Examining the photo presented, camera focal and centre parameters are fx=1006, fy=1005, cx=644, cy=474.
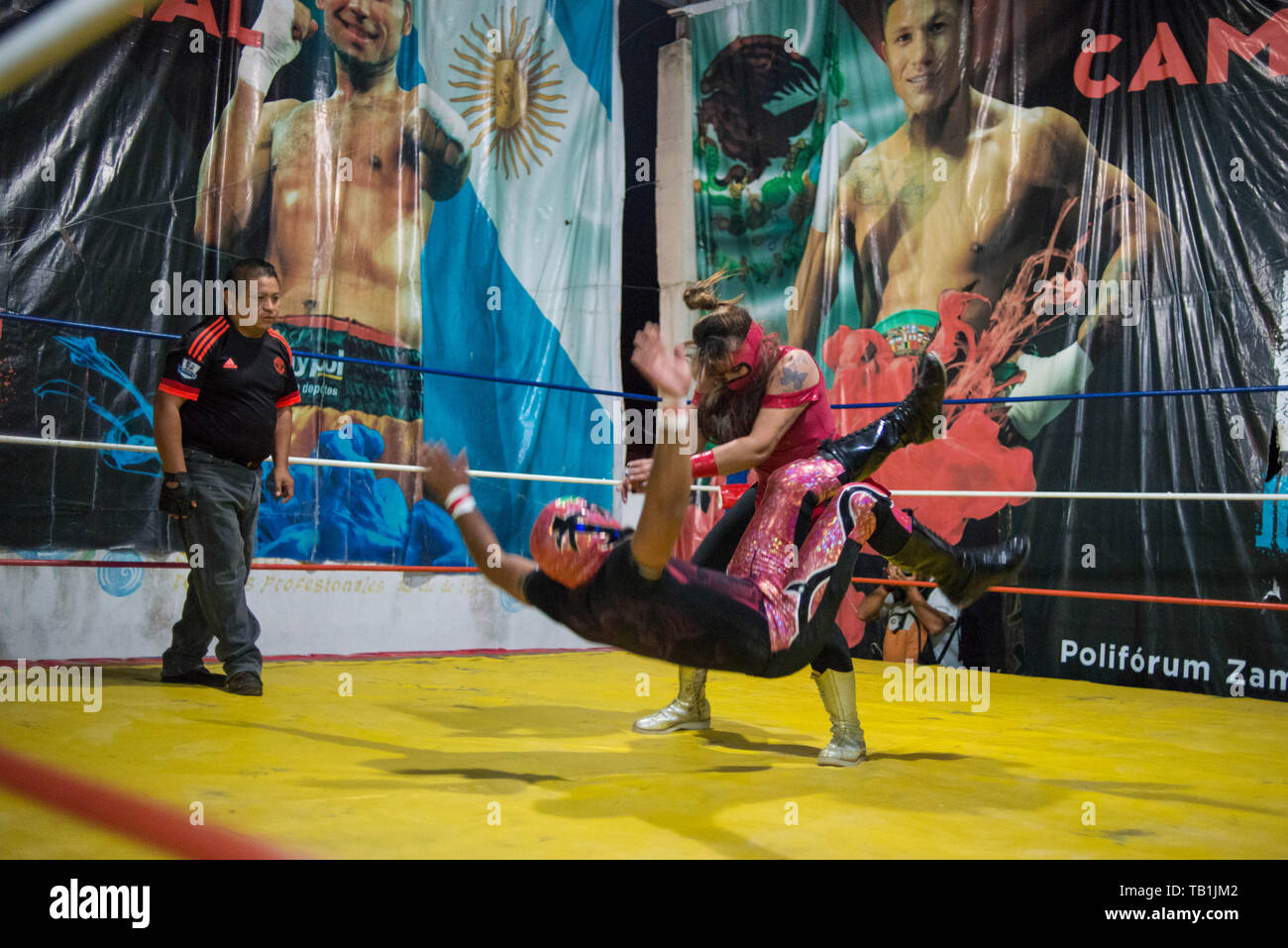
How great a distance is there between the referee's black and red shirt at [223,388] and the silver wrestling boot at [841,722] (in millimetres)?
2036

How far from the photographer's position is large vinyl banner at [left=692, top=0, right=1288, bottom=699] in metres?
4.44

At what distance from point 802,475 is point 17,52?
150 inches

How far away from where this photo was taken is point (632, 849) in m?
1.63

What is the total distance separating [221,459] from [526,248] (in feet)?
9.91

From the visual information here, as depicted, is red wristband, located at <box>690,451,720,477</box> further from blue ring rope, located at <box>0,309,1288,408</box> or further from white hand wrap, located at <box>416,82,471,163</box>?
white hand wrap, located at <box>416,82,471,163</box>

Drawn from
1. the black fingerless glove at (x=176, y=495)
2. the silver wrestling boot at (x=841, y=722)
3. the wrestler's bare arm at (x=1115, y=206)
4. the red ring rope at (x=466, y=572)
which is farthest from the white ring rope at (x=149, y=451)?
the wrestler's bare arm at (x=1115, y=206)

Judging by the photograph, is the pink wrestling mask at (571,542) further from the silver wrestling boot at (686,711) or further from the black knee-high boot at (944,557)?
the silver wrestling boot at (686,711)

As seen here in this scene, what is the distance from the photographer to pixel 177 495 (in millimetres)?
3195

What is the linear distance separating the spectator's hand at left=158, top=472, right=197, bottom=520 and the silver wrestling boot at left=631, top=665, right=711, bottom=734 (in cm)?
160

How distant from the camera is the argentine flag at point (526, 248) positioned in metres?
5.56

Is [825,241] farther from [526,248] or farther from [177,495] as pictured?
[177,495]

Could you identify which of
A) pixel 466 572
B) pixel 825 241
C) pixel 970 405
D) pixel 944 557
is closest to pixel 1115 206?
pixel 970 405

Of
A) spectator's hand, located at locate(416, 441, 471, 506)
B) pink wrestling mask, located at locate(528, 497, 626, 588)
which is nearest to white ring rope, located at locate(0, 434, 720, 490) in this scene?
spectator's hand, located at locate(416, 441, 471, 506)
